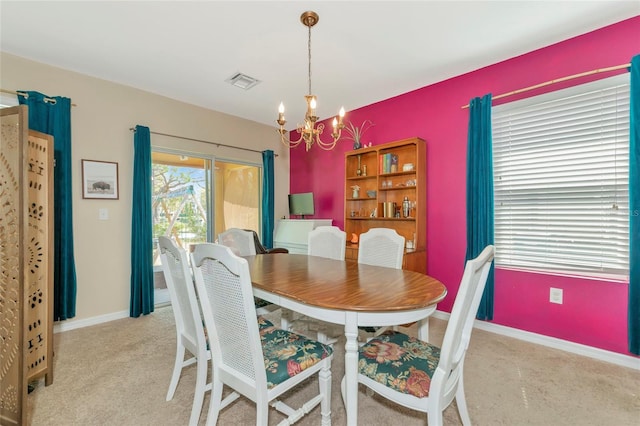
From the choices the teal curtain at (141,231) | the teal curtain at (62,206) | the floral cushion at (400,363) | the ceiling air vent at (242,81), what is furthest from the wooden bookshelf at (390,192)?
the teal curtain at (62,206)

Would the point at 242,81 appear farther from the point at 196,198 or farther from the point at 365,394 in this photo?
the point at 365,394

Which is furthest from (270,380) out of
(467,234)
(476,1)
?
(476,1)

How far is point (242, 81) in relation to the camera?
3217mm

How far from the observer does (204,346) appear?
1538 millimetres

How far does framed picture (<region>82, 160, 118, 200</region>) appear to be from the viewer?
306 centimetres

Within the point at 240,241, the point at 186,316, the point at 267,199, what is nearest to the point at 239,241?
the point at 240,241

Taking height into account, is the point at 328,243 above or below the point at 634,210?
below

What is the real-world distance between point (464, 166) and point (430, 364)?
7.61 feet

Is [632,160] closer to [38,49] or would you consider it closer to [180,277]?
[180,277]

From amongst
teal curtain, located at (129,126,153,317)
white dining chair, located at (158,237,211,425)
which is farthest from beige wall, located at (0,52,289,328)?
white dining chair, located at (158,237,211,425)

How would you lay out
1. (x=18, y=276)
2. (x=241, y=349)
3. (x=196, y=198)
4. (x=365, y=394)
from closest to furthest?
1. (x=241, y=349)
2. (x=18, y=276)
3. (x=365, y=394)
4. (x=196, y=198)

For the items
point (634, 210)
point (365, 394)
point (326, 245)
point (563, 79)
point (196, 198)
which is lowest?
point (365, 394)

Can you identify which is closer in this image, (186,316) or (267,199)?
(186,316)

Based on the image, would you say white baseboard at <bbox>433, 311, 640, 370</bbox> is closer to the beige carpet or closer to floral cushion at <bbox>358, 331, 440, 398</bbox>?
the beige carpet
